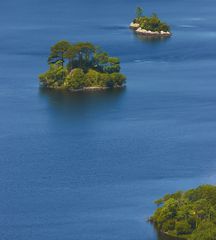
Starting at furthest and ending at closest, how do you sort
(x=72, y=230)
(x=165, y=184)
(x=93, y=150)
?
(x=93, y=150), (x=165, y=184), (x=72, y=230)

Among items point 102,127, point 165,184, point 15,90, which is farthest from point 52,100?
point 165,184

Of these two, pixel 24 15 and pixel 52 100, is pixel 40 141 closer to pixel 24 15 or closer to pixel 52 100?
pixel 52 100

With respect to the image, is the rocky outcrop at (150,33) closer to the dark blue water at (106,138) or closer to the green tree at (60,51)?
the dark blue water at (106,138)

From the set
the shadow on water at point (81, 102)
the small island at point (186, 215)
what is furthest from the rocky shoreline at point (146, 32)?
the small island at point (186, 215)

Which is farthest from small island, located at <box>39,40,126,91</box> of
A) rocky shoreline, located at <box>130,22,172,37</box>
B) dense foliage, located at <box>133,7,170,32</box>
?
dense foliage, located at <box>133,7,170,32</box>

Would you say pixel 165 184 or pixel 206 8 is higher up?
pixel 206 8

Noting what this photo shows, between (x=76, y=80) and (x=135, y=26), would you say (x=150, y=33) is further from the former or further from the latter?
(x=76, y=80)

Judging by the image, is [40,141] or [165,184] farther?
[40,141]
